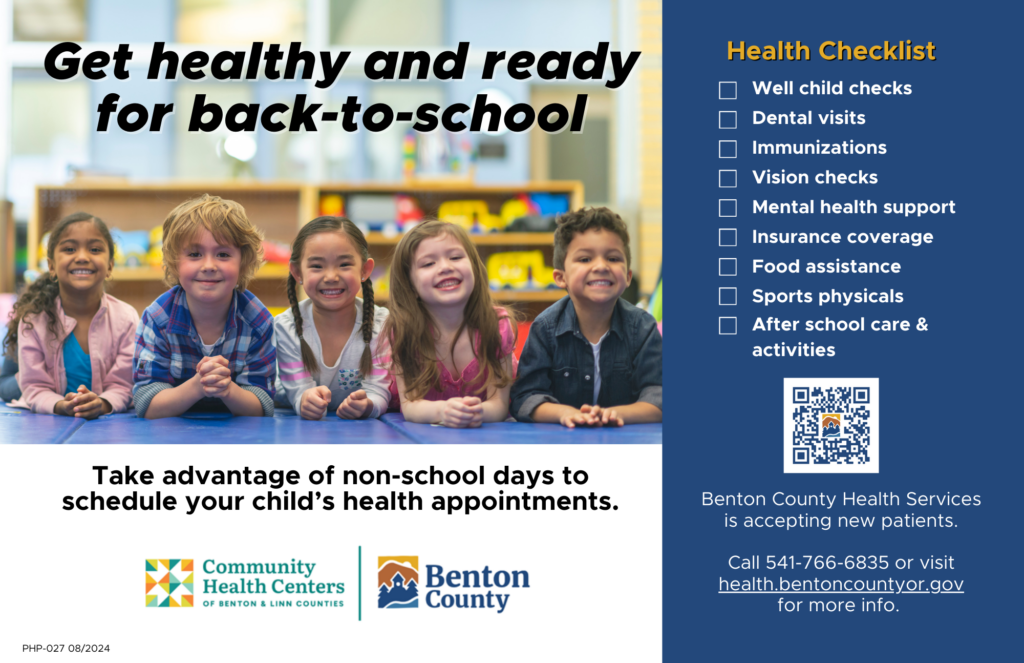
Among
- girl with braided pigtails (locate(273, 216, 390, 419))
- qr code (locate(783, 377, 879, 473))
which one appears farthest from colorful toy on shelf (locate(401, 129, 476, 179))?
qr code (locate(783, 377, 879, 473))

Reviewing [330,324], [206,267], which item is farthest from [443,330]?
[206,267]

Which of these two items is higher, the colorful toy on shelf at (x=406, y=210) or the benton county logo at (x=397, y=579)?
the colorful toy on shelf at (x=406, y=210)

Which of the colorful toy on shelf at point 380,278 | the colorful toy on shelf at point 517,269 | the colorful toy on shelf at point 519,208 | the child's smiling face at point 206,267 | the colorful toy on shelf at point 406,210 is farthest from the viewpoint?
the colorful toy on shelf at point 519,208

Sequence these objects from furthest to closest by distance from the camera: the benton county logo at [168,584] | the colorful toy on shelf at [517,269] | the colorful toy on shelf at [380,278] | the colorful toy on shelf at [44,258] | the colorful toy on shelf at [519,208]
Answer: the colorful toy on shelf at [519,208]
the colorful toy on shelf at [517,269]
the colorful toy on shelf at [380,278]
the colorful toy on shelf at [44,258]
the benton county logo at [168,584]

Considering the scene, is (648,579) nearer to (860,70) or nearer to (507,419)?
(507,419)

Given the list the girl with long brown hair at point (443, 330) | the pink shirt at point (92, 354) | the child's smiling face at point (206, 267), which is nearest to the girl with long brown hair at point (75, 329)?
the pink shirt at point (92, 354)

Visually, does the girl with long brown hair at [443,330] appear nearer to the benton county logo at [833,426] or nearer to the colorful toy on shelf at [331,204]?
the benton county logo at [833,426]

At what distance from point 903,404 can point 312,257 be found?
3.39ft

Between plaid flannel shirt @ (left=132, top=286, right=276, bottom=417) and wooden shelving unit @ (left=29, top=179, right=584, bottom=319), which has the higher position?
wooden shelving unit @ (left=29, top=179, right=584, bottom=319)

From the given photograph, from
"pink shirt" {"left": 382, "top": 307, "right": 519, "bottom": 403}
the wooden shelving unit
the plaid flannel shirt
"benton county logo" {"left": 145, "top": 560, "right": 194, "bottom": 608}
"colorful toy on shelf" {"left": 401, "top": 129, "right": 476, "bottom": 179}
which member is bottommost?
"benton county logo" {"left": 145, "top": 560, "right": 194, "bottom": 608}

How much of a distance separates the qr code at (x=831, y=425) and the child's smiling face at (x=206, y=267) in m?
0.96

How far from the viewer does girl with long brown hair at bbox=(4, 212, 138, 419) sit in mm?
1445

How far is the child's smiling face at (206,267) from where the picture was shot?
1.37 metres

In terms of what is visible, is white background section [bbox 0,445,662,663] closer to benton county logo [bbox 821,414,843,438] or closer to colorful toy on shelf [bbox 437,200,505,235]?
benton county logo [bbox 821,414,843,438]
